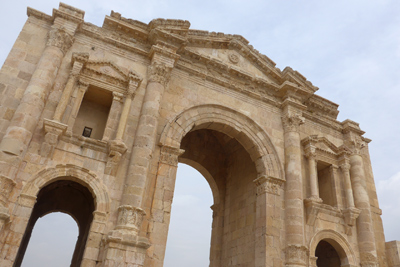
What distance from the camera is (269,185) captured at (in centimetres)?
1323

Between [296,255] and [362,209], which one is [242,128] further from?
[362,209]

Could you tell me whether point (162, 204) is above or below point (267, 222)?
below

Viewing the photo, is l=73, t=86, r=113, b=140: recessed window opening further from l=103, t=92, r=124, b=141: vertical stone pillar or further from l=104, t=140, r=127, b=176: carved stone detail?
l=104, t=140, r=127, b=176: carved stone detail

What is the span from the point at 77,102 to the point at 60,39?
8.31ft

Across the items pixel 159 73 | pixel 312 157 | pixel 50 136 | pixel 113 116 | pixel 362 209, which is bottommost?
pixel 50 136

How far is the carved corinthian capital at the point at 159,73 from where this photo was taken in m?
12.4

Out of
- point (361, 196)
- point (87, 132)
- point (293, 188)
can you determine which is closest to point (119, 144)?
point (87, 132)

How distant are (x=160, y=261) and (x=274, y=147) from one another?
23.2 feet

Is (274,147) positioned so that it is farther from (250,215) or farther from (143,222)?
(143,222)

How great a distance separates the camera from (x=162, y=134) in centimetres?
1202

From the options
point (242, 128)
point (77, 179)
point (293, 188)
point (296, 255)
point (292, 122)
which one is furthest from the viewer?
point (292, 122)

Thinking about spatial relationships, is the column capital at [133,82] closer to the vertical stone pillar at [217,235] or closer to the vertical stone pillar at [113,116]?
the vertical stone pillar at [113,116]

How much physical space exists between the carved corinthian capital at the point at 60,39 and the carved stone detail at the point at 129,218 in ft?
20.6

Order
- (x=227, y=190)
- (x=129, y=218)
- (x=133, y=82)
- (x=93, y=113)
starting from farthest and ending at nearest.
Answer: (x=227, y=190) < (x=93, y=113) < (x=133, y=82) < (x=129, y=218)
